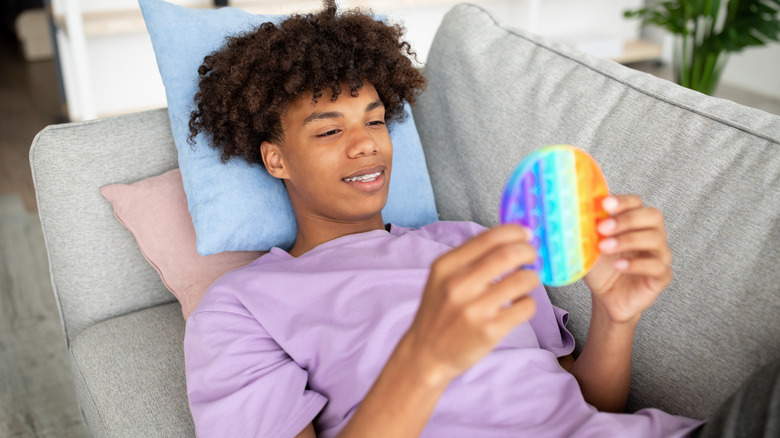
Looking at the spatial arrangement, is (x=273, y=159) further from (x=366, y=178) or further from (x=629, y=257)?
(x=629, y=257)

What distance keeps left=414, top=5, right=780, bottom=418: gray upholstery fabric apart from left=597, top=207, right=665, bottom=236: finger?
0.91ft

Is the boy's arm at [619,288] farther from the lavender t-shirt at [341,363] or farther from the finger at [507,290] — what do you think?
the finger at [507,290]

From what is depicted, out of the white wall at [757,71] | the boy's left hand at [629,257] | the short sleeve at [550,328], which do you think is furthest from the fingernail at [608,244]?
the white wall at [757,71]

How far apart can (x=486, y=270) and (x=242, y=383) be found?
51 cm

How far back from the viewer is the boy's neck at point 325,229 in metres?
1.34

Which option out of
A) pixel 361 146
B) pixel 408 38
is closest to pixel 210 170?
pixel 361 146

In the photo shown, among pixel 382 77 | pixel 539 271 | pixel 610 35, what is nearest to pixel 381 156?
pixel 382 77

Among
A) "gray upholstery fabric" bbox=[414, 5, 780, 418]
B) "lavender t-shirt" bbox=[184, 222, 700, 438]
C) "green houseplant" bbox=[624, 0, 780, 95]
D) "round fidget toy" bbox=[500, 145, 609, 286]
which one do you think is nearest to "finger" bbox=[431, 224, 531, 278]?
"round fidget toy" bbox=[500, 145, 609, 286]

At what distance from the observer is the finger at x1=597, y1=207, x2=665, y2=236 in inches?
32.6

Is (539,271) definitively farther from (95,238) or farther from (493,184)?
(95,238)

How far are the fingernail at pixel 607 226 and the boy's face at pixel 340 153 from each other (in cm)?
52

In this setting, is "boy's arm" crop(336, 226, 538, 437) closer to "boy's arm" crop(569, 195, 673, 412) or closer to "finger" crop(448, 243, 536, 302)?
"finger" crop(448, 243, 536, 302)

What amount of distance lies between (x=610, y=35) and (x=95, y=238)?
410 cm

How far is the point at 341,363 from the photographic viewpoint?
1.07 metres
